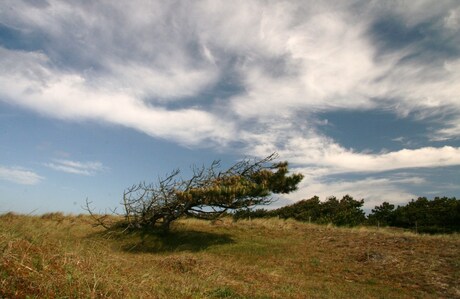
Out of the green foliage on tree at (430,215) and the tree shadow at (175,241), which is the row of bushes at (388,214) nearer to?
the green foliage on tree at (430,215)

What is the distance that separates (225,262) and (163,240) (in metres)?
7.85

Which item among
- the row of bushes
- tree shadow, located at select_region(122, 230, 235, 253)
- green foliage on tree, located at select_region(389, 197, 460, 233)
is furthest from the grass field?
green foliage on tree, located at select_region(389, 197, 460, 233)

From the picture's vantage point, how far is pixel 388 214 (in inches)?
1629

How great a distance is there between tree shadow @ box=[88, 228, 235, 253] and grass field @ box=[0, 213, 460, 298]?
7cm

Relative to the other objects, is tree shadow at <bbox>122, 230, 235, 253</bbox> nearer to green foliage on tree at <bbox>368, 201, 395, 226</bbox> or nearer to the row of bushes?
the row of bushes

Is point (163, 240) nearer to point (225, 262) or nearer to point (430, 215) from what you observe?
point (225, 262)

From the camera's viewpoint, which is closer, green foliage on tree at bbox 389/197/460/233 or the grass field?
the grass field

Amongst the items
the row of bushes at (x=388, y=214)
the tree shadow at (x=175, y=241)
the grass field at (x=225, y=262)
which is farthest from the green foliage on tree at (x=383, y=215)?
the tree shadow at (x=175, y=241)

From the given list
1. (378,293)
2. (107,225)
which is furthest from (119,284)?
(107,225)

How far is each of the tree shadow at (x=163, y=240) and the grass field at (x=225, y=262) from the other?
7cm

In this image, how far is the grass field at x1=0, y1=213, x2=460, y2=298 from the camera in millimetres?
6711

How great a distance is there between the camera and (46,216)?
95.7 feet

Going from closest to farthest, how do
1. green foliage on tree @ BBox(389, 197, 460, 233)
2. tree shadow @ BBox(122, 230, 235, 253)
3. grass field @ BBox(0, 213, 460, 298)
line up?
grass field @ BBox(0, 213, 460, 298)
tree shadow @ BBox(122, 230, 235, 253)
green foliage on tree @ BBox(389, 197, 460, 233)

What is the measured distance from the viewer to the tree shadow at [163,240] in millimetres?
21719
